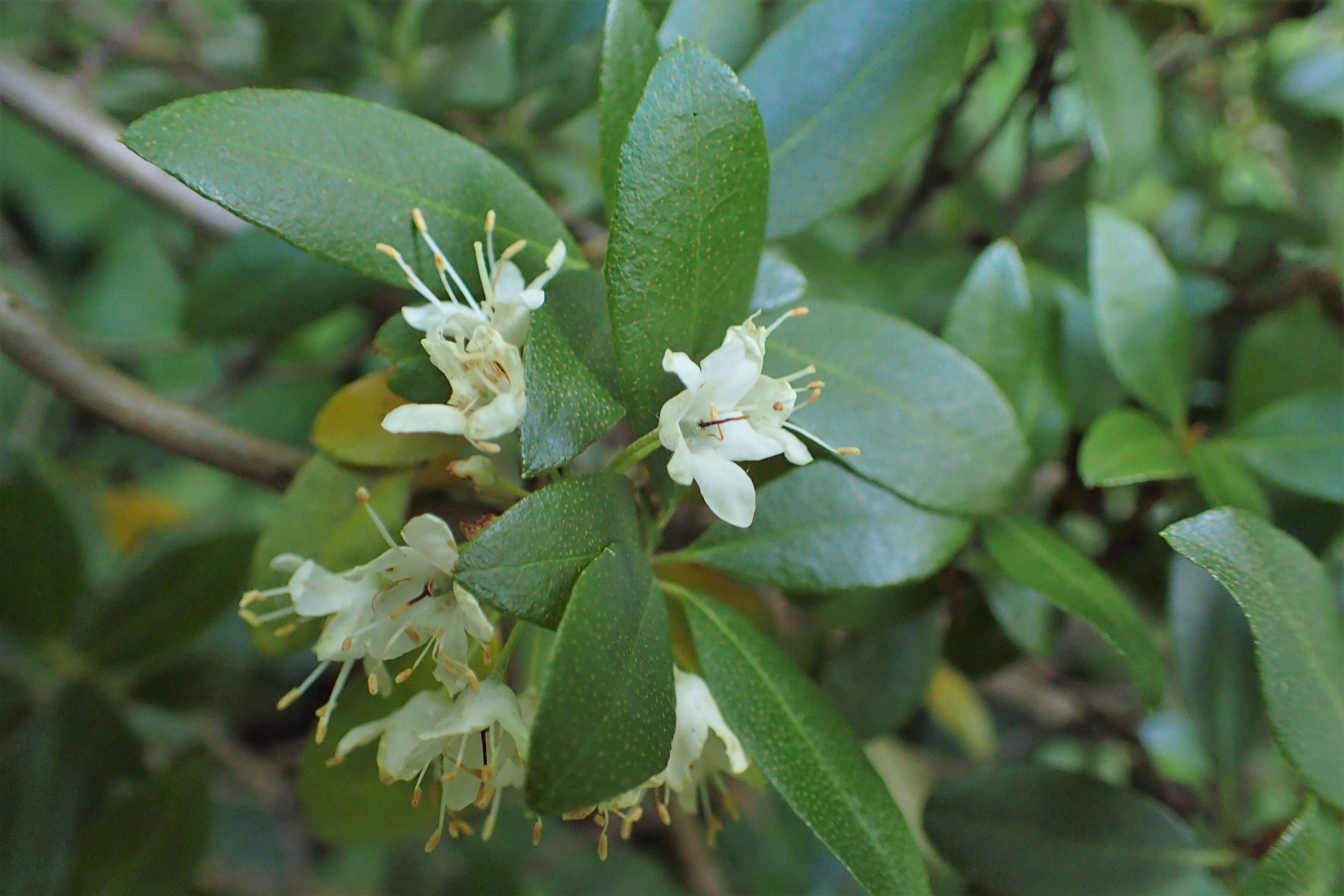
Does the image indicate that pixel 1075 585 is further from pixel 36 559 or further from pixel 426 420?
pixel 36 559

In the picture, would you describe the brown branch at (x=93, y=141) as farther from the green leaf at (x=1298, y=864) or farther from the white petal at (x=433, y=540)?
the green leaf at (x=1298, y=864)

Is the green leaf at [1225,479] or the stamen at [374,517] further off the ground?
the green leaf at [1225,479]

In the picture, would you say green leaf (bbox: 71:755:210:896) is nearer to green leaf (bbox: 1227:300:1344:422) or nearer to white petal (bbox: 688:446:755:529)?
white petal (bbox: 688:446:755:529)

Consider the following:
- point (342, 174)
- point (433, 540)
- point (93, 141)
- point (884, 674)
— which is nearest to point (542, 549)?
point (433, 540)

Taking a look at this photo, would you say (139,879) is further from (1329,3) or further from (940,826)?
(1329,3)

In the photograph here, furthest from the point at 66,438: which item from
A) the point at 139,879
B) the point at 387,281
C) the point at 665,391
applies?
the point at 665,391

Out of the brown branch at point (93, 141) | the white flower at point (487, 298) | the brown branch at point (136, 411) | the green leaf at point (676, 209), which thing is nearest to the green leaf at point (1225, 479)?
the green leaf at point (676, 209)
